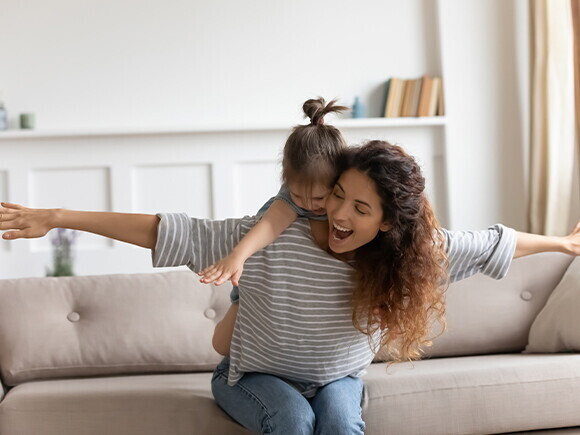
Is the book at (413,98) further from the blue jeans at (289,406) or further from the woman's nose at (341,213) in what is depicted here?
the woman's nose at (341,213)

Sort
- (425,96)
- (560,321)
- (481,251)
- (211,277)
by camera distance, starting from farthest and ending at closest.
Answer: (425,96) → (560,321) → (481,251) → (211,277)

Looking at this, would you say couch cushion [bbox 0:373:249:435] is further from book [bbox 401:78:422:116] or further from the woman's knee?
book [bbox 401:78:422:116]

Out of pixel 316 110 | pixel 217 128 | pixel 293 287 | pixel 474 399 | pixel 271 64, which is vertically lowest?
pixel 474 399

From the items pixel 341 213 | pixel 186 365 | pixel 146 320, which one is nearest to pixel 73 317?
pixel 146 320

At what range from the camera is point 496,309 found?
2.64 meters

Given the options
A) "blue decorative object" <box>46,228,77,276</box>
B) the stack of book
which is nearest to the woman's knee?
"blue decorative object" <box>46,228,77,276</box>

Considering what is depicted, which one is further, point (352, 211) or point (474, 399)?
point (474, 399)

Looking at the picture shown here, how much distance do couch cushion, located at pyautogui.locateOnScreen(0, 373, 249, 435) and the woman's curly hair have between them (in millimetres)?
469

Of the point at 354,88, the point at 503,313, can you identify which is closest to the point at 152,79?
the point at 354,88

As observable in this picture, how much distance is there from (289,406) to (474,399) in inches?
21.7

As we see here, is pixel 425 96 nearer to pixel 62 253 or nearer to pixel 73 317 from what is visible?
pixel 62 253

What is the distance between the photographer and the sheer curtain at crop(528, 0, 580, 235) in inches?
163

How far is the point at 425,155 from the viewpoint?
14.6 feet

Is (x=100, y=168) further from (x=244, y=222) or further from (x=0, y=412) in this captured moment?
(x=244, y=222)
